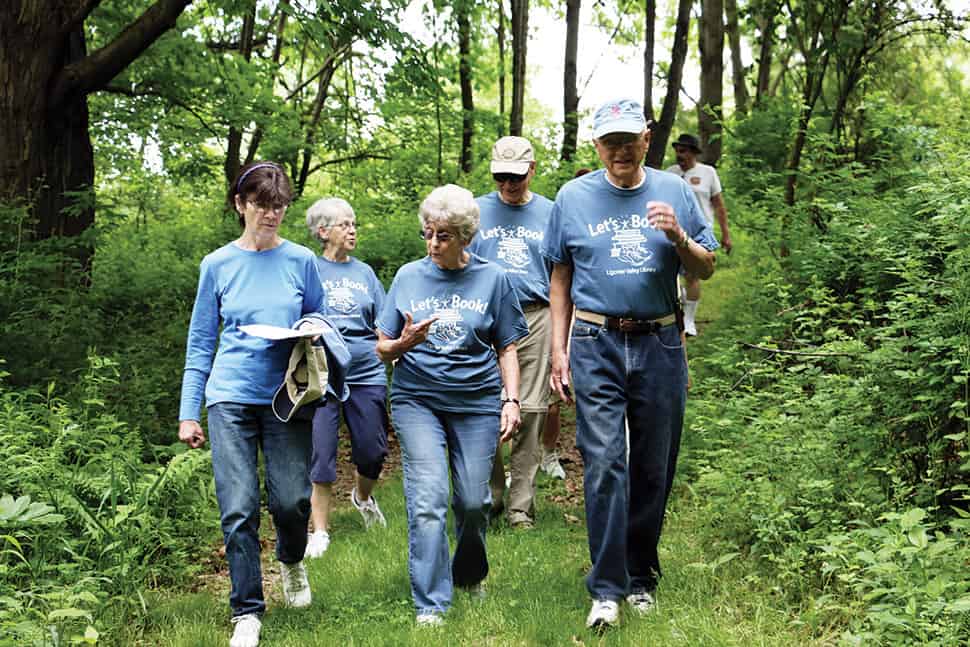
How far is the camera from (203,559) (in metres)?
6.69

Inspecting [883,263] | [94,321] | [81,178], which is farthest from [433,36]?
[883,263]

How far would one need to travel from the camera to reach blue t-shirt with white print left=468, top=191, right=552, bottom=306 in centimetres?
715

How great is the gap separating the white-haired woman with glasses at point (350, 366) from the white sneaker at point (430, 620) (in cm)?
210

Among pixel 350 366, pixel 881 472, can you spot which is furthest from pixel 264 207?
pixel 881 472

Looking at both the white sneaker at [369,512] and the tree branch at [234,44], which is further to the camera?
the tree branch at [234,44]

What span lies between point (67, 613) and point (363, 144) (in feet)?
51.7

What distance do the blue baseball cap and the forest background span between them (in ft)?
6.19

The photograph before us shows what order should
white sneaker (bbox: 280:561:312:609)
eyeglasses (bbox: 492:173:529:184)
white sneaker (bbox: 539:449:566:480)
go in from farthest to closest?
white sneaker (bbox: 539:449:566:480) < eyeglasses (bbox: 492:173:529:184) < white sneaker (bbox: 280:561:312:609)

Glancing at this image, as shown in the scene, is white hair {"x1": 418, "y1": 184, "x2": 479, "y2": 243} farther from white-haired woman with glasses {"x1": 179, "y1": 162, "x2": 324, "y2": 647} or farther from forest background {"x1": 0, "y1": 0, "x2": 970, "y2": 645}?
forest background {"x1": 0, "y1": 0, "x2": 970, "y2": 645}

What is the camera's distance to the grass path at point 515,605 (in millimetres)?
4617

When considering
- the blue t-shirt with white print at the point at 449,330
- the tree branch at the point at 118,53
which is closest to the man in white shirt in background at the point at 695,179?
the tree branch at the point at 118,53

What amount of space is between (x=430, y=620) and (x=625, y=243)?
7.05 feet

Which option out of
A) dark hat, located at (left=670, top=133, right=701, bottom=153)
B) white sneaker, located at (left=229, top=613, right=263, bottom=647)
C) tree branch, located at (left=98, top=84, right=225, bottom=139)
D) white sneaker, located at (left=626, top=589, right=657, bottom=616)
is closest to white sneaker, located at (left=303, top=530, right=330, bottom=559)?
white sneaker, located at (left=229, top=613, right=263, bottom=647)

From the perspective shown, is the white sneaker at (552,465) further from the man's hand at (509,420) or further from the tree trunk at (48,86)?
the tree trunk at (48,86)
